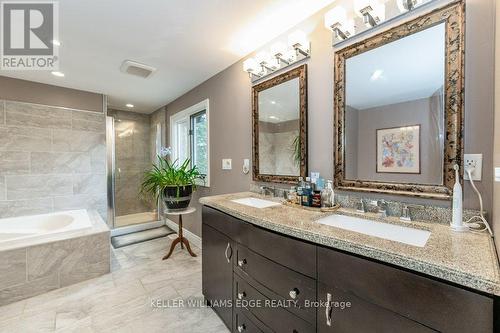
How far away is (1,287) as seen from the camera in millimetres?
1809

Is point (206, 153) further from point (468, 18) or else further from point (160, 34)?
point (468, 18)

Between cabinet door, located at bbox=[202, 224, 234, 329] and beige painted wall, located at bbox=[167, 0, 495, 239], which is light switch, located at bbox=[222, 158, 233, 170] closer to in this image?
beige painted wall, located at bbox=[167, 0, 495, 239]

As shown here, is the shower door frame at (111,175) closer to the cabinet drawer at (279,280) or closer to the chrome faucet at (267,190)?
the chrome faucet at (267,190)

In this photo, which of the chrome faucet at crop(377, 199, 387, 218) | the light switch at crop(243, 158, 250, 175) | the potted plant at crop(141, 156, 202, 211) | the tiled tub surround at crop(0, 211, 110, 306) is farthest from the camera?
the potted plant at crop(141, 156, 202, 211)

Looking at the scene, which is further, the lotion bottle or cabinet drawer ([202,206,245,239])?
cabinet drawer ([202,206,245,239])

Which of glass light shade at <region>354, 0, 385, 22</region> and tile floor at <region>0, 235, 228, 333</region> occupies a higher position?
glass light shade at <region>354, 0, 385, 22</region>

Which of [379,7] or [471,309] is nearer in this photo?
[471,309]

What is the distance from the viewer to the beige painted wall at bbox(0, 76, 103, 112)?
2641mm

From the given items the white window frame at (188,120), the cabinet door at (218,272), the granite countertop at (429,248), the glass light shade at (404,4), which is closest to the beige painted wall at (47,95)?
the white window frame at (188,120)

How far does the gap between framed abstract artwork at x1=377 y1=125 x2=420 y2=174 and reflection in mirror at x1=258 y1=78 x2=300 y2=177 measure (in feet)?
1.92

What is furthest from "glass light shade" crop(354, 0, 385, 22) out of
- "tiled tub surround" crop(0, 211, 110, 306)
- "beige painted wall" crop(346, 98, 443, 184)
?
"tiled tub surround" crop(0, 211, 110, 306)

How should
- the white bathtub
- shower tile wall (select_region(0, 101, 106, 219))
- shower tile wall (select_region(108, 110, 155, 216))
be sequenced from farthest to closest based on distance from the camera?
shower tile wall (select_region(108, 110, 155, 216)) → shower tile wall (select_region(0, 101, 106, 219)) → the white bathtub

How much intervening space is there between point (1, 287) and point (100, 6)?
2398mm

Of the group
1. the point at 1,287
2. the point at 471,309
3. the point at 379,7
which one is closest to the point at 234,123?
→ the point at 379,7
